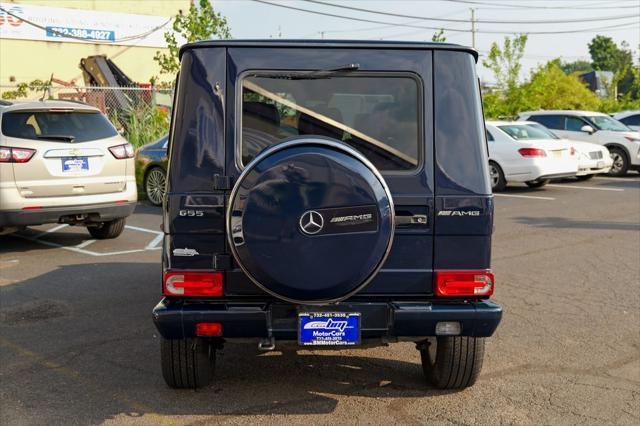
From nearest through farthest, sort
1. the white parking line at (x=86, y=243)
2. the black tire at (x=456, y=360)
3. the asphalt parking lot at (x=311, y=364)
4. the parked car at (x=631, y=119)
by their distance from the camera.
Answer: the asphalt parking lot at (x=311, y=364) → the black tire at (x=456, y=360) → the white parking line at (x=86, y=243) → the parked car at (x=631, y=119)

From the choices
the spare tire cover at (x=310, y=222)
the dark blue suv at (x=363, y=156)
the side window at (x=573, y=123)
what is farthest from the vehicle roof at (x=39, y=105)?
the side window at (x=573, y=123)

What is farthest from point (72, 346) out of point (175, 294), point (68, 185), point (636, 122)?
point (636, 122)

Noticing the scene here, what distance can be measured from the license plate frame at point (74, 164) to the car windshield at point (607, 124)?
15030mm

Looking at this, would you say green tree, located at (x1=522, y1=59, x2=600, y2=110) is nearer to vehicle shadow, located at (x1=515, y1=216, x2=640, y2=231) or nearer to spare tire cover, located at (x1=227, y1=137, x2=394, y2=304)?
vehicle shadow, located at (x1=515, y1=216, x2=640, y2=231)

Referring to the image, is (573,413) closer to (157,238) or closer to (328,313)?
(328,313)

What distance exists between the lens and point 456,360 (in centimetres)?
487

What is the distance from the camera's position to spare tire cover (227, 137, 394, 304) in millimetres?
4109

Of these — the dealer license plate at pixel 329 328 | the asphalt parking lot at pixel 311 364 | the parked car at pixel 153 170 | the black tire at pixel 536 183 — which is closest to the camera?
the dealer license plate at pixel 329 328

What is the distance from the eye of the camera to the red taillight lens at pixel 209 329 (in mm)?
4453

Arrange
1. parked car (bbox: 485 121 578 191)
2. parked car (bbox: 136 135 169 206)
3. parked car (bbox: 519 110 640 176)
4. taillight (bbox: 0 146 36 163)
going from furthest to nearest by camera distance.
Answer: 1. parked car (bbox: 519 110 640 176)
2. parked car (bbox: 485 121 578 191)
3. parked car (bbox: 136 135 169 206)
4. taillight (bbox: 0 146 36 163)

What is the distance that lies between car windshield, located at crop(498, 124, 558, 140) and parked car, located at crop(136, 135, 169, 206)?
7655mm

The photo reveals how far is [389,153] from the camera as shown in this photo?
4.60 m

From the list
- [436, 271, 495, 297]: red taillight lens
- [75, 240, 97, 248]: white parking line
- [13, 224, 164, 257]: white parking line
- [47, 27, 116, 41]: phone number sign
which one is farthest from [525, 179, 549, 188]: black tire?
[47, 27, 116, 41]: phone number sign

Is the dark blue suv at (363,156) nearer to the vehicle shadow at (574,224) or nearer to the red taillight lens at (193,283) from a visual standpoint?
the red taillight lens at (193,283)
